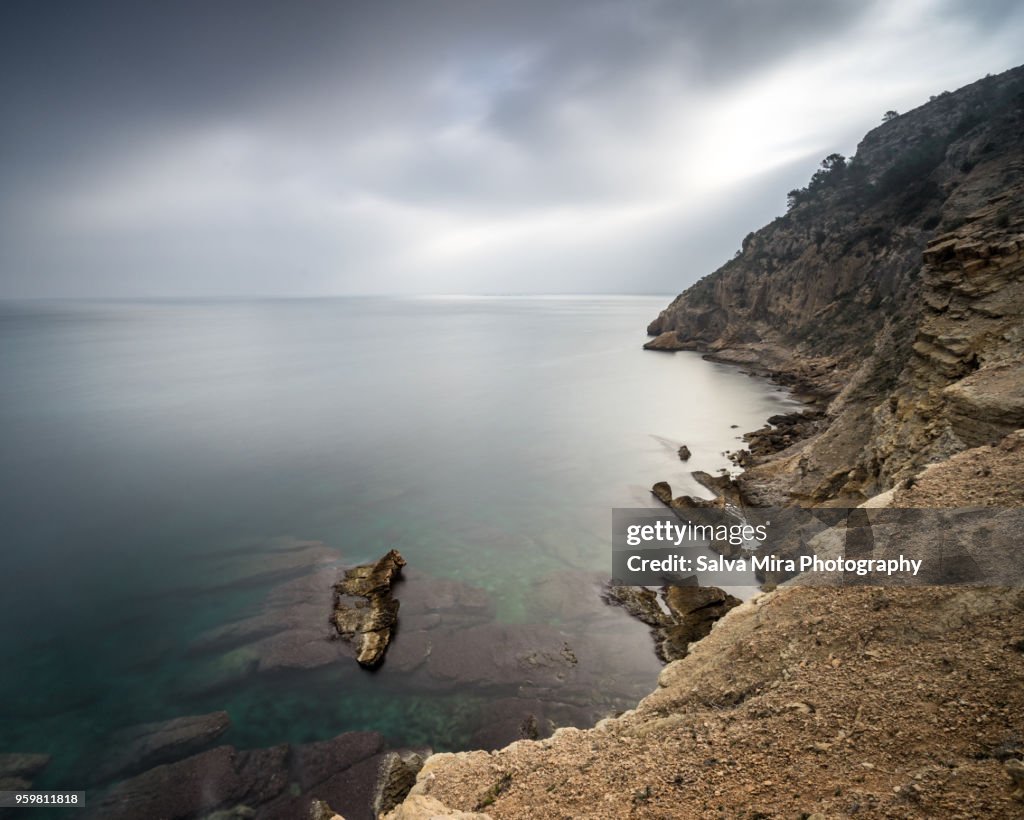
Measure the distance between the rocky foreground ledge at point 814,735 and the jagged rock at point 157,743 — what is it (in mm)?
7195

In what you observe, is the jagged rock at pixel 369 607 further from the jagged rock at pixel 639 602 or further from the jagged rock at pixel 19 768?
the jagged rock at pixel 639 602

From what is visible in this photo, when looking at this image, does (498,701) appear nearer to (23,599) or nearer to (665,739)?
(665,739)

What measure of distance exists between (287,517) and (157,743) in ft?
38.8

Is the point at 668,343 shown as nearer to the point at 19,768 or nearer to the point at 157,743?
the point at 157,743

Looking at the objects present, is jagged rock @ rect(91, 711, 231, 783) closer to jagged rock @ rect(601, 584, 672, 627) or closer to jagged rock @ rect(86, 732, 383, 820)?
jagged rock @ rect(86, 732, 383, 820)

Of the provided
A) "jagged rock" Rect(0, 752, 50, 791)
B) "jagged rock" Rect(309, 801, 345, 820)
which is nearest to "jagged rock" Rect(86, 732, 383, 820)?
"jagged rock" Rect(309, 801, 345, 820)

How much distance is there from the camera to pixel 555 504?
24969mm

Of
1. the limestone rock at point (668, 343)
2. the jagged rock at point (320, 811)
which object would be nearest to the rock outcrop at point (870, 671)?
the jagged rock at point (320, 811)

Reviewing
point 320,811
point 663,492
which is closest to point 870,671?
point 320,811

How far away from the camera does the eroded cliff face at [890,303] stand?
13.3 metres

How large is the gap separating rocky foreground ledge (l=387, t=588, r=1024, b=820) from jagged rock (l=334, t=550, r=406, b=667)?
6301 millimetres

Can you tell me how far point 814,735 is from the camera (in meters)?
6.14

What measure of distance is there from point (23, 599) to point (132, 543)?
3821 mm

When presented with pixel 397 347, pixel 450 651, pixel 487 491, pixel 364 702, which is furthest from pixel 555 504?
pixel 397 347
